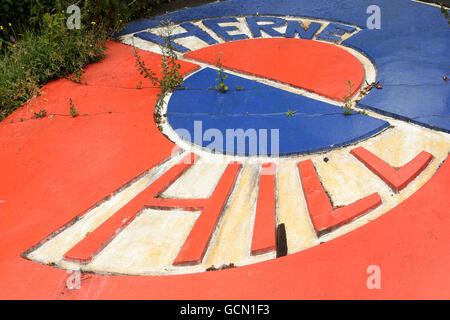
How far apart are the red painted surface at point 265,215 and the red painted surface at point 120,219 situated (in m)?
0.52

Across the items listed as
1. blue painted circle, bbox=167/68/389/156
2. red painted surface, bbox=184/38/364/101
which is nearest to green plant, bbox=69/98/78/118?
blue painted circle, bbox=167/68/389/156

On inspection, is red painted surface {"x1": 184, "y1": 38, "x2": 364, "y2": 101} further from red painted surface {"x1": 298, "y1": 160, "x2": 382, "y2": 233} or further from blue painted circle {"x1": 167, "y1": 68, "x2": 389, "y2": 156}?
red painted surface {"x1": 298, "y1": 160, "x2": 382, "y2": 233}

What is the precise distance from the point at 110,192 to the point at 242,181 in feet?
2.67

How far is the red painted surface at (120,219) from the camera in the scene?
2334 millimetres

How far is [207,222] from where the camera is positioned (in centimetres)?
244


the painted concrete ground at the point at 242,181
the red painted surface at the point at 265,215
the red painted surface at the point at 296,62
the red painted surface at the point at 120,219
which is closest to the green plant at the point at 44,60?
the painted concrete ground at the point at 242,181

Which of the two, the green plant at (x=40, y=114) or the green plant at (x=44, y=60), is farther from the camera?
the green plant at (x=44, y=60)

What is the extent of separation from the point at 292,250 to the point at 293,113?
128cm

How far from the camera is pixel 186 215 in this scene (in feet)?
8.32

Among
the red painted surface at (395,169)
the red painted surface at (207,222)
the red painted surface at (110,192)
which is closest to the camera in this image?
the red painted surface at (110,192)

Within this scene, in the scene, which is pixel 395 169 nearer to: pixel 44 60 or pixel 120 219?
pixel 120 219

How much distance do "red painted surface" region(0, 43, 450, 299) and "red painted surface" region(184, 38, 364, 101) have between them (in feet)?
3.21

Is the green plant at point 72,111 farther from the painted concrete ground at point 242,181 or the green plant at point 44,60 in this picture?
the green plant at point 44,60

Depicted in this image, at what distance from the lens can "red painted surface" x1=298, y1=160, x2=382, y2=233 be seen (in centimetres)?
235
